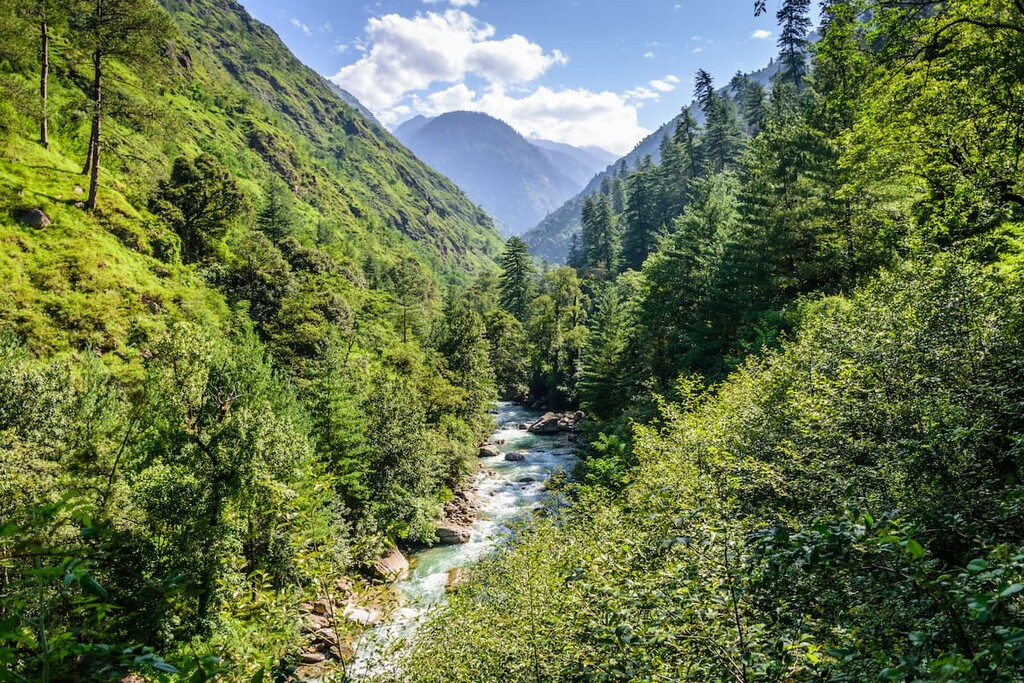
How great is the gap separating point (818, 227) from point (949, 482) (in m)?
24.8

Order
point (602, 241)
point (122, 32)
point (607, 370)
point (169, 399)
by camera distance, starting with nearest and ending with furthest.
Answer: point (169, 399), point (122, 32), point (607, 370), point (602, 241)

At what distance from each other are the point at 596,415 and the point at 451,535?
20331 mm

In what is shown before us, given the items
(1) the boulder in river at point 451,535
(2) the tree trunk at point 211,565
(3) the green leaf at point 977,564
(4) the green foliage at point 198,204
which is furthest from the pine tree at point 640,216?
(3) the green leaf at point 977,564

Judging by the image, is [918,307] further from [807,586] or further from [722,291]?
[722,291]

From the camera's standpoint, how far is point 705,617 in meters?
6.42

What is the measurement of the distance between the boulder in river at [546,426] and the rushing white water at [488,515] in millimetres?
1194

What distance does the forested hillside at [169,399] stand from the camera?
777 cm

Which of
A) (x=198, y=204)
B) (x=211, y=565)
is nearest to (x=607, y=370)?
(x=211, y=565)

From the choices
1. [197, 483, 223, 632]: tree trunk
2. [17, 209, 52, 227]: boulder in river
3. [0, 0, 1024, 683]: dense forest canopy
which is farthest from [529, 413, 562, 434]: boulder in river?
[17, 209, 52, 227]: boulder in river

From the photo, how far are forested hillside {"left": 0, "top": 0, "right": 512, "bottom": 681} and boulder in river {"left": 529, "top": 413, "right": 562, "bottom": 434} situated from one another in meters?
11.1

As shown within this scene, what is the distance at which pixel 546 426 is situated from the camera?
182ft

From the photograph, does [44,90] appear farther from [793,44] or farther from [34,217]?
[793,44]

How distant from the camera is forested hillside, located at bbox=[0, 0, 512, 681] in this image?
25.5 ft

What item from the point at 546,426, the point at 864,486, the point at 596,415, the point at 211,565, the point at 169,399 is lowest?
the point at 546,426
